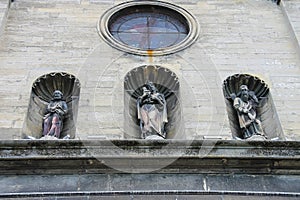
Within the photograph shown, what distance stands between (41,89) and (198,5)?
4.83 metres

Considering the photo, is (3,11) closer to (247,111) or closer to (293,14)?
(247,111)

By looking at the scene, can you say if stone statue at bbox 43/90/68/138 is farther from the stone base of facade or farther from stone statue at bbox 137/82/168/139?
stone statue at bbox 137/82/168/139

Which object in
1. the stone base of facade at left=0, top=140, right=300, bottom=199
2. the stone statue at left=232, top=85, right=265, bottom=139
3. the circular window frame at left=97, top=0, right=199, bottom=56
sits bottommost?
the stone base of facade at left=0, top=140, right=300, bottom=199

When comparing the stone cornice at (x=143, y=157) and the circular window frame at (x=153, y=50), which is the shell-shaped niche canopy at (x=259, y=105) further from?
the circular window frame at (x=153, y=50)

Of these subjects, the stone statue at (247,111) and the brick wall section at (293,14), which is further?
the brick wall section at (293,14)

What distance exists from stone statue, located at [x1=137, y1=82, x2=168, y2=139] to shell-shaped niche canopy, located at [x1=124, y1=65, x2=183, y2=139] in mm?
214

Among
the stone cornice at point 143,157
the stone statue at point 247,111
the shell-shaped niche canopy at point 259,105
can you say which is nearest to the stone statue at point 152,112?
the stone cornice at point 143,157

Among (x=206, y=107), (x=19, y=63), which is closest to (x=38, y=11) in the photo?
(x=19, y=63)

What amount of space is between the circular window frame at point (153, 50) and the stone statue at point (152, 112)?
1219mm

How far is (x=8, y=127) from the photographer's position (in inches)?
408

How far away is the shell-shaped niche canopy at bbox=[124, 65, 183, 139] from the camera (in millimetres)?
11062

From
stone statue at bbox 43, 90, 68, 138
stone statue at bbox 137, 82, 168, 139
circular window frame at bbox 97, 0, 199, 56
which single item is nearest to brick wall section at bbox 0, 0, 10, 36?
circular window frame at bbox 97, 0, 199, 56

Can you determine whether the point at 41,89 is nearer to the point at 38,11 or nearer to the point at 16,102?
the point at 16,102

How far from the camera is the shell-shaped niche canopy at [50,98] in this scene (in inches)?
429
